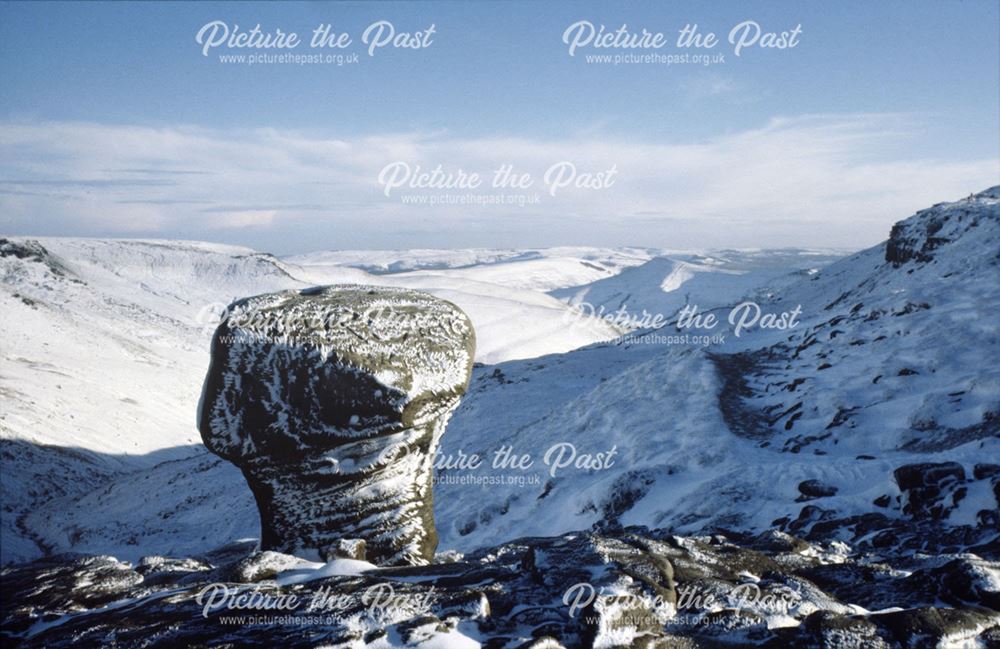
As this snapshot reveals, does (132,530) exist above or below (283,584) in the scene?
below

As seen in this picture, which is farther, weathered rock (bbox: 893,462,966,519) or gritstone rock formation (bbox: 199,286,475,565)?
weathered rock (bbox: 893,462,966,519)

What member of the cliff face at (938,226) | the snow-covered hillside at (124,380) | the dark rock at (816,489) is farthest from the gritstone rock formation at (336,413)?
the cliff face at (938,226)

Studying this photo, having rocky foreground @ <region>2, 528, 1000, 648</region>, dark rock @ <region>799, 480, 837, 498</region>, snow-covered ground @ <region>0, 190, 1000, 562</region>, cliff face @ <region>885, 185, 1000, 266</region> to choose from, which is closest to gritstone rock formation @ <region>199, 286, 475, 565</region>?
rocky foreground @ <region>2, 528, 1000, 648</region>

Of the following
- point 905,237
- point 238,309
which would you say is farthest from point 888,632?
point 905,237

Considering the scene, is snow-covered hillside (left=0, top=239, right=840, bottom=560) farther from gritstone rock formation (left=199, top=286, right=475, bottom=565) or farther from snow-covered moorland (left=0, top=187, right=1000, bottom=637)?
gritstone rock formation (left=199, top=286, right=475, bottom=565)

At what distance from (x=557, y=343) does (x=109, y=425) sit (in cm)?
4862

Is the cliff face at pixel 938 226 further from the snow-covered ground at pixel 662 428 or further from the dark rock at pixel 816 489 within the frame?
the dark rock at pixel 816 489

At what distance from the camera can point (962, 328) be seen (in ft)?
49.4

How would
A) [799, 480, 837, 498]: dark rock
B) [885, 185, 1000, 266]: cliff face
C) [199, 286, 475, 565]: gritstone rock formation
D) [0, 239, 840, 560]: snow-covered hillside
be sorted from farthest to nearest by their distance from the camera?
[0, 239, 840, 560]: snow-covered hillside → [885, 185, 1000, 266]: cliff face → [799, 480, 837, 498]: dark rock → [199, 286, 475, 565]: gritstone rock formation

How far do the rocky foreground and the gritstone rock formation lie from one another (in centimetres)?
106

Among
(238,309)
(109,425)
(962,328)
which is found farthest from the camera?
(109,425)

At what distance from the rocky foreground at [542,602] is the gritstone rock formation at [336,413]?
41.7 inches

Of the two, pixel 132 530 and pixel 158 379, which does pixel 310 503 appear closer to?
pixel 132 530

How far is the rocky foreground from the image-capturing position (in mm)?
4379
